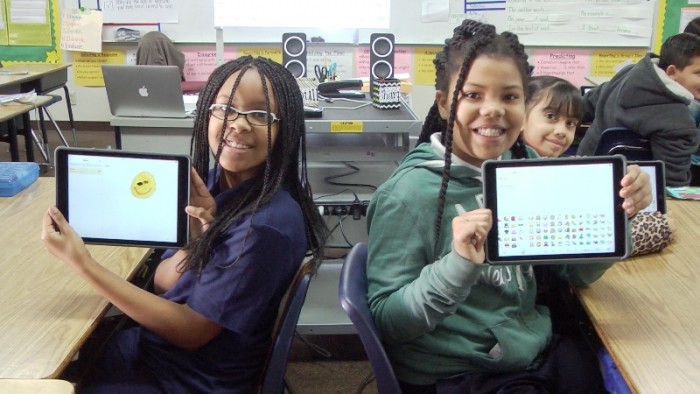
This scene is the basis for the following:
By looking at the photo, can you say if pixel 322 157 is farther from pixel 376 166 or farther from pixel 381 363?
pixel 381 363

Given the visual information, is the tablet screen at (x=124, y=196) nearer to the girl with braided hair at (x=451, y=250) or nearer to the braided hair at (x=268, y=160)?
the braided hair at (x=268, y=160)

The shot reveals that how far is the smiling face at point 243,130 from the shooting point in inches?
49.2

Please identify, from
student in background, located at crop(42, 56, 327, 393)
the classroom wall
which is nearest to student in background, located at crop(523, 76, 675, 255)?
student in background, located at crop(42, 56, 327, 393)

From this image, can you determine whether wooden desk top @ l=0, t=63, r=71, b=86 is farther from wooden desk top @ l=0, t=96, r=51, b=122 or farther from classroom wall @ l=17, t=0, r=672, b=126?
classroom wall @ l=17, t=0, r=672, b=126

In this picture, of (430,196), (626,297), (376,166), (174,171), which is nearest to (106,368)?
(174,171)

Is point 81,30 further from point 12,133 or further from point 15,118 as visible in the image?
point 12,133

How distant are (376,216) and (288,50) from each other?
2.02m

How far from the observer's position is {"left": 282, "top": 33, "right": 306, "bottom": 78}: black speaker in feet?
10.0

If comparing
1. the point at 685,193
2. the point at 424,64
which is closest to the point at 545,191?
the point at 685,193

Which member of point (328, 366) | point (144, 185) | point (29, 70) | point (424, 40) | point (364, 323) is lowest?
point (328, 366)

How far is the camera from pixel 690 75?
2.56m

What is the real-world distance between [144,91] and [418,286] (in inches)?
70.5

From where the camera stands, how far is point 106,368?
1.25m

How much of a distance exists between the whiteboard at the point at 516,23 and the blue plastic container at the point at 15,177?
3.06 m
